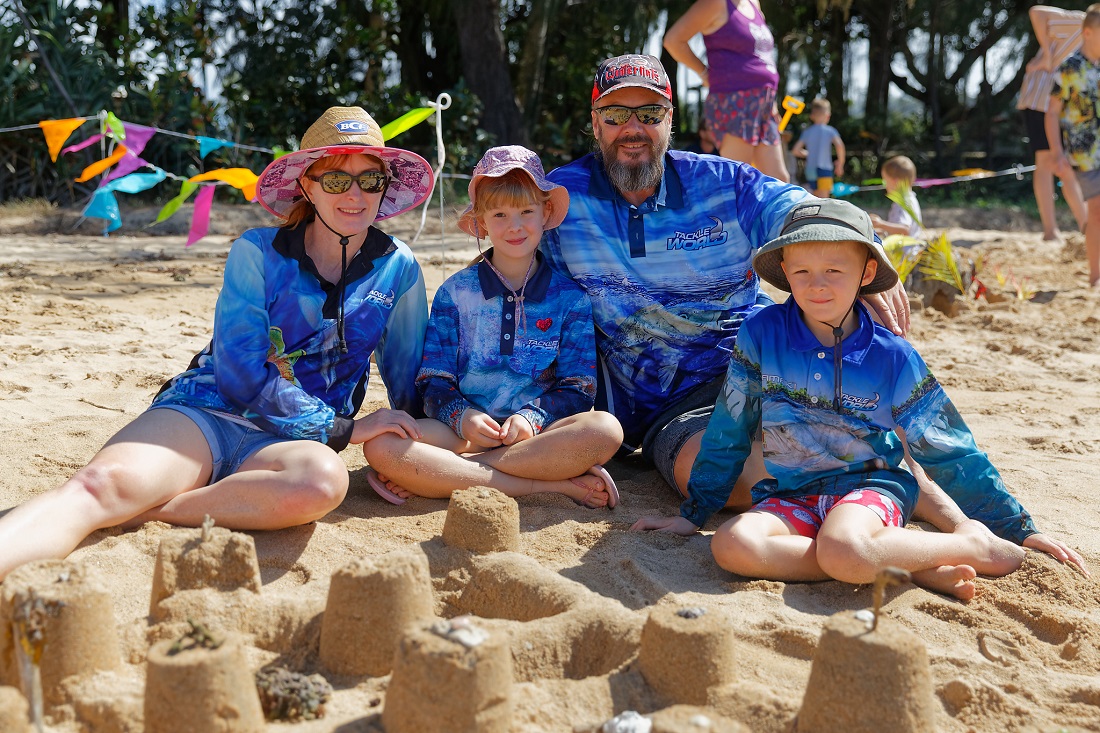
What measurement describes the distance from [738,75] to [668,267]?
381cm

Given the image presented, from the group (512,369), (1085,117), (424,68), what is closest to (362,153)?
(512,369)

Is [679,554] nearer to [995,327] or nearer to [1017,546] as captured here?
[1017,546]

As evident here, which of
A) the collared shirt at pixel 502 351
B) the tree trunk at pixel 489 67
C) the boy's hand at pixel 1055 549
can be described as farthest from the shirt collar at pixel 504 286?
the tree trunk at pixel 489 67

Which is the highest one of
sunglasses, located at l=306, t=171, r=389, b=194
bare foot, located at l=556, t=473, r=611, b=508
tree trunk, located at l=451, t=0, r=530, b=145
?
tree trunk, located at l=451, t=0, r=530, b=145

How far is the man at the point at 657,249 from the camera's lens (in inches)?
152

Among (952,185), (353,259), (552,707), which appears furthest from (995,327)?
(952,185)

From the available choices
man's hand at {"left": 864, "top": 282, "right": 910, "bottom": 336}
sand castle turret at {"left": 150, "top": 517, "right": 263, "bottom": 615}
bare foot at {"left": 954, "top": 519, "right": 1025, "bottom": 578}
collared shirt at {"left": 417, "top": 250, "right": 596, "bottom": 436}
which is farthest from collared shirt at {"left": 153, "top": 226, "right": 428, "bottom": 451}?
bare foot at {"left": 954, "top": 519, "right": 1025, "bottom": 578}

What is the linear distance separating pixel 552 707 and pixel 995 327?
18.7 feet

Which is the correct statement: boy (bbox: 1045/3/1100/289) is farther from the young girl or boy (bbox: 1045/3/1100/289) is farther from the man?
the young girl

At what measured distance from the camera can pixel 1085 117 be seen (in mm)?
7969

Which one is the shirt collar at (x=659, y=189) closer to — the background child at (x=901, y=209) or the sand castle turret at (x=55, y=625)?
the sand castle turret at (x=55, y=625)

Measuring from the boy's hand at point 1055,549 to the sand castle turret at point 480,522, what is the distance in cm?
153

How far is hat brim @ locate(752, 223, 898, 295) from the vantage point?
3.09 m

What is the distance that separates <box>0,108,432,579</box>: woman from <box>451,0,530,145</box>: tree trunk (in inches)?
374
